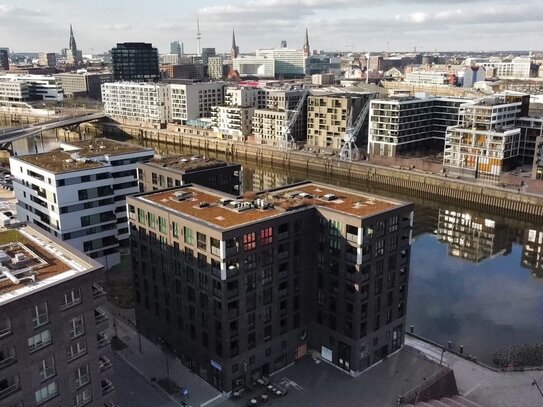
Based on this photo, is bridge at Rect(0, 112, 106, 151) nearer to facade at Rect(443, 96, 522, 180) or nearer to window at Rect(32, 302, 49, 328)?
facade at Rect(443, 96, 522, 180)

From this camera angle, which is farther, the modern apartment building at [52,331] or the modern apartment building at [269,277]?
the modern apartment building at [269,277]

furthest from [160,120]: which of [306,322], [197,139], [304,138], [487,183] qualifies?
[306,322]

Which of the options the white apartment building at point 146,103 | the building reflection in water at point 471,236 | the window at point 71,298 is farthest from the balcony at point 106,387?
the white apartment building at point 146,103

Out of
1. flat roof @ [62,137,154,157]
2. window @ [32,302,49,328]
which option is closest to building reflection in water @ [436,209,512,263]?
flat roof @ [62,137,154,157]

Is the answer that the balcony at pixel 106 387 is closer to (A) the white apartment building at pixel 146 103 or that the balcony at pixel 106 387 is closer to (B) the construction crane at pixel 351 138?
(B) the construction crane at pixel 351 138

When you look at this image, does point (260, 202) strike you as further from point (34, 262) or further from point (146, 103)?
point (146, 103)
